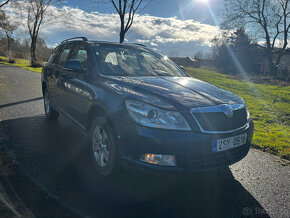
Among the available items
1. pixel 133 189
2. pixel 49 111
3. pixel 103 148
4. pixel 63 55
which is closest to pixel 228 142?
pixel 133 189

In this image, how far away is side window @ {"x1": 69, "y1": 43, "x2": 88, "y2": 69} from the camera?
3995 millimetres

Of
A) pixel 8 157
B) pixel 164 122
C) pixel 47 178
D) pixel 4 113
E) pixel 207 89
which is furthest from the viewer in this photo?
pixel 4 113

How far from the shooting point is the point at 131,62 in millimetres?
4078

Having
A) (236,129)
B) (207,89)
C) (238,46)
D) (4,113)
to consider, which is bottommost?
(4,113)

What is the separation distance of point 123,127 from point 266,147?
360 centimetres

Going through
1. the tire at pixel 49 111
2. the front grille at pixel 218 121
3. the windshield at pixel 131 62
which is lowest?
the tire at pixel 49 111

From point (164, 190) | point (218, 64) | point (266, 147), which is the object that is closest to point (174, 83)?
point (164, 190)

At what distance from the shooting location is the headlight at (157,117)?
2.60 m

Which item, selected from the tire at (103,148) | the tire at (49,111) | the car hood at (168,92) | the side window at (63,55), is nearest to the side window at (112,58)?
the car hood at (168,92)

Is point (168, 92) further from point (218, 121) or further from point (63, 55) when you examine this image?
point (63, 55)

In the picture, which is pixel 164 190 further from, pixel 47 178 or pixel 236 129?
pixel 47 178

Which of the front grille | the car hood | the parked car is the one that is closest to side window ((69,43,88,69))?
the parked car

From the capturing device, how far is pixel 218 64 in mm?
46562

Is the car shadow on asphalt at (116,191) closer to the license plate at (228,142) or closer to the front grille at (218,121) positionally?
the license plate at (228,142)
